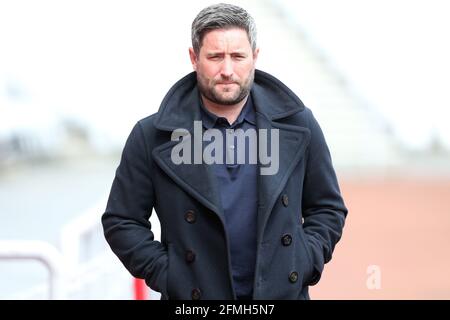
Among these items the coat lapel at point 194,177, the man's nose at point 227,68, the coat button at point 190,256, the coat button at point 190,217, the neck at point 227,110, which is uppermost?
the man's nose at point 227,68

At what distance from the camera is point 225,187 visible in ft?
11.0

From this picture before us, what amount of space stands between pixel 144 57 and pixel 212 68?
17.6 m

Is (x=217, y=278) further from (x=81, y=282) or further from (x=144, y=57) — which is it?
(x=144, y=57)

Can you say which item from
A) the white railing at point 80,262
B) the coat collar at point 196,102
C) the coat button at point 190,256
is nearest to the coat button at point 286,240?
the coat button at point 190,256

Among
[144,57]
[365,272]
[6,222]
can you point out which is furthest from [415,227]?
[144,57]

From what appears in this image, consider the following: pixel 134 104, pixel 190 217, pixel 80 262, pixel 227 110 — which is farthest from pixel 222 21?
pixel 134 104

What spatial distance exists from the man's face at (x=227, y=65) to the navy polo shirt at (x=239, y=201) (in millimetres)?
104

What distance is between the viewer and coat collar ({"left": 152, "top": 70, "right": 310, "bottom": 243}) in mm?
3311

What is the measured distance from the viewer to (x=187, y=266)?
336cm

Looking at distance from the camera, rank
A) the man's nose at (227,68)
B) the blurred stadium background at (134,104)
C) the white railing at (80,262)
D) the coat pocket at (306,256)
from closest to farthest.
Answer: the man's nose at (227,68) → the coat pocket at (306,256) → the white railing at (80,262) → the blurred stadium background at (134,104)

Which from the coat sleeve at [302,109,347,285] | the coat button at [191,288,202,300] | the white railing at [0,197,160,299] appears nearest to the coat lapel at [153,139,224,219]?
the coat button at [191,288,202,300]

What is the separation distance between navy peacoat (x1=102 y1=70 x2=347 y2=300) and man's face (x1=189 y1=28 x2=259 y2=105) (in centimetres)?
13

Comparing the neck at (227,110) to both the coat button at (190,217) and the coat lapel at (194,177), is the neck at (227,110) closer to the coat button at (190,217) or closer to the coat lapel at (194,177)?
the coat lapel at (194,177)

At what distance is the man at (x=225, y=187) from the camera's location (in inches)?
130
